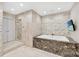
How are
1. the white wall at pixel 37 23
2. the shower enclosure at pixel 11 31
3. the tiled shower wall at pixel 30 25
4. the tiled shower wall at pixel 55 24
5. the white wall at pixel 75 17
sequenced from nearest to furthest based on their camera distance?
the white wall at pixel 75 17
the tiled shower wall at pixel 55 24
the shower enclosure at pixel 11 31
the white wall at pixel 37 23
the tiled shower wall at pixel 30 25

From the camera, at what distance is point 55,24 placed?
2.21m

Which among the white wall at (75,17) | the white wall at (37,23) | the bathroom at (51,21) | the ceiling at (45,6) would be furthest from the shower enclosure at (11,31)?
the white wall at (75,17)

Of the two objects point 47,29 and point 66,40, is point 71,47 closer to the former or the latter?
point 66,40

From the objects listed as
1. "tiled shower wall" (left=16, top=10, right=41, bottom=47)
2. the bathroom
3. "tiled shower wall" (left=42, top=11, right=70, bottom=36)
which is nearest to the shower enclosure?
the bathroom

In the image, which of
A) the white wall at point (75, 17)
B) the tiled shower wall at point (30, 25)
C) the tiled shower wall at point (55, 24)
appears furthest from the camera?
the tiled shower wall at point (30, 25)

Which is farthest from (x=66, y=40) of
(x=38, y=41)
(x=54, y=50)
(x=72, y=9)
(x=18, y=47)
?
(x=18, y=47)

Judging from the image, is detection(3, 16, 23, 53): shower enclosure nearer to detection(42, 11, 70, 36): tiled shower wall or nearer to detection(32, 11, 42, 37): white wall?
detection(32, 11, 42, 37): white wall

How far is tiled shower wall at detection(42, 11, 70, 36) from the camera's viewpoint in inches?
83.7

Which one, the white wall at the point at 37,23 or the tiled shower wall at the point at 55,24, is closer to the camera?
the tiled shower wall at the point at 55,24

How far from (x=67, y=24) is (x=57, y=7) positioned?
0.61 meters

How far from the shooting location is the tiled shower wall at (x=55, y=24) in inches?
83.7

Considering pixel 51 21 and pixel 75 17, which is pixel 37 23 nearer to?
pixel 51 21

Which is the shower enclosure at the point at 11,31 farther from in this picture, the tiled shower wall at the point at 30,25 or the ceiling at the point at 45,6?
the tiled shower wall at the point at 30,25

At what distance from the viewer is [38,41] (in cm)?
312
